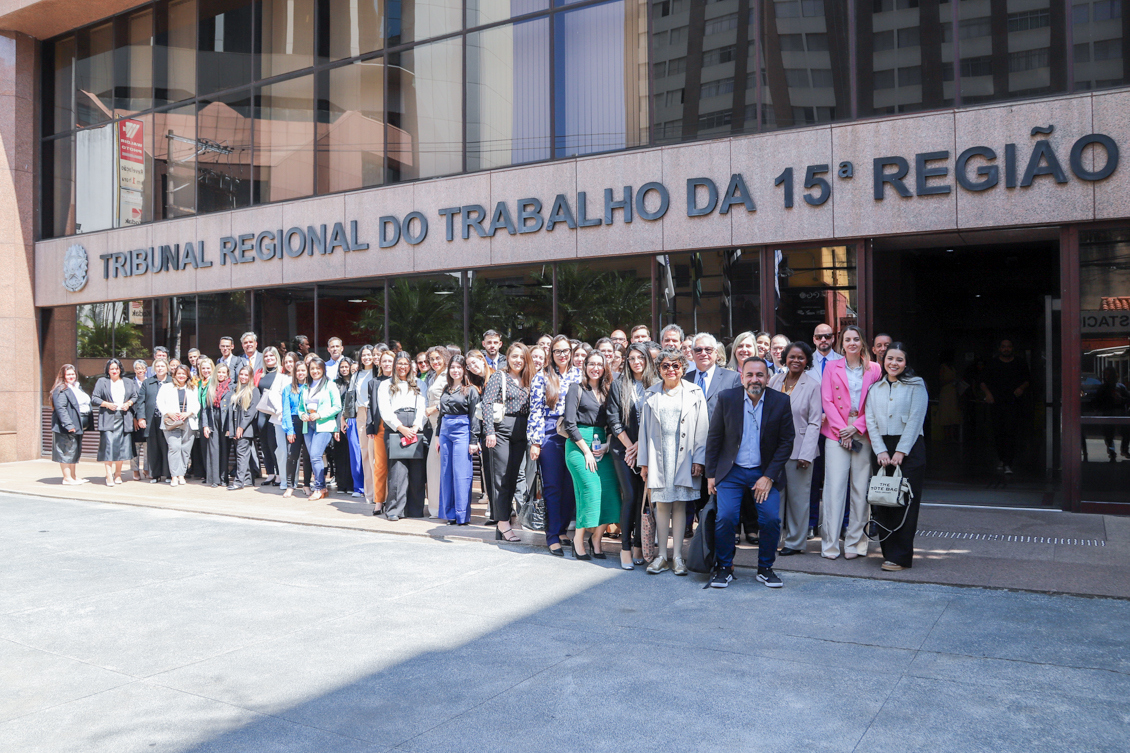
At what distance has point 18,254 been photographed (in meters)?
19.8

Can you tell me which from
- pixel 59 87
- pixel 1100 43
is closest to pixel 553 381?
pixel 1100 43

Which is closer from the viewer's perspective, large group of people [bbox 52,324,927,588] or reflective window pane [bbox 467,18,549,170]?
large group of people [bbox 52,324,927,588]

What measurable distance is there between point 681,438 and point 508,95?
8.58 metres

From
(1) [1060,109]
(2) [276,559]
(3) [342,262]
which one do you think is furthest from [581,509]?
(3) [342,262]

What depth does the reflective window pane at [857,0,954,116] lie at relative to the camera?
1047 centimetres

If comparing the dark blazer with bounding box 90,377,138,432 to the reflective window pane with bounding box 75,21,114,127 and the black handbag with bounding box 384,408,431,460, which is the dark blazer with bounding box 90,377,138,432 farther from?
the reflective window pane with bounding box 75,21,114,127

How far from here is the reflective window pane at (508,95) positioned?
44.1ft

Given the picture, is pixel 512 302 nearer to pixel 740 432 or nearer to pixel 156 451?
pixel 156 451

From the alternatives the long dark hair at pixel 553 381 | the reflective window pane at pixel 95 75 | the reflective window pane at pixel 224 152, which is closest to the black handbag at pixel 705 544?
the long dark hair at pixel 553 381

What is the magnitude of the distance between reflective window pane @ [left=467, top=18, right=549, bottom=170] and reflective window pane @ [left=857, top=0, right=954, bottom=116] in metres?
4.70

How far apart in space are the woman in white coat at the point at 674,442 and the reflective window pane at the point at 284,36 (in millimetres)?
11872

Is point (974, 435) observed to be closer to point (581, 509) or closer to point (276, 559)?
point (581, 509)

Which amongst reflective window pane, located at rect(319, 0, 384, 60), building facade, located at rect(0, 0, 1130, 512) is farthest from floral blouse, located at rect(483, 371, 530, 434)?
reflective window pane, located at rect(319, 0, 384, 60)

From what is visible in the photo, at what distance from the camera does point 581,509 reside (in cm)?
766
